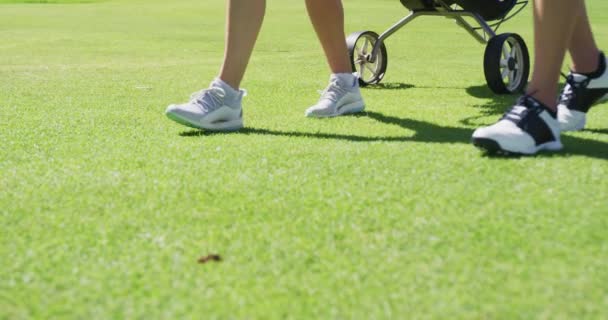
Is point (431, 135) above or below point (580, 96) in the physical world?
below

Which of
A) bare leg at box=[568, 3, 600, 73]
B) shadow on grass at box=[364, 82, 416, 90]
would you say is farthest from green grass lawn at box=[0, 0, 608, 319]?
shadow on grass at box=[364, 82, 416, 90]

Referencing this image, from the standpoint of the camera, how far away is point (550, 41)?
2.20 metres

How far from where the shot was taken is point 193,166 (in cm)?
206

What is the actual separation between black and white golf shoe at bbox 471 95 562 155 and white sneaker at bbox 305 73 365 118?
98cm

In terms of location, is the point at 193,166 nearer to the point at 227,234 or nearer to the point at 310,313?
the point at 227,234

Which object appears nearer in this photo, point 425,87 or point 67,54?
point 425,87

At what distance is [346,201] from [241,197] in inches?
10.0

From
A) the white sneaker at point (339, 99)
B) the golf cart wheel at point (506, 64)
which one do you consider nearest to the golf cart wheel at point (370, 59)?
the golf cart wheel at point (506, 64)

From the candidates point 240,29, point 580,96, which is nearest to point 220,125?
point 240,29

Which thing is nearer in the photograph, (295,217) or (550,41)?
(295,217)

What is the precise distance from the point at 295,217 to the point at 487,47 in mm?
2414

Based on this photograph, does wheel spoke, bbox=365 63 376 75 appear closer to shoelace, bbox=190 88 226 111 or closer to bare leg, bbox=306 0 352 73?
bare leg, bbox=306 0 352 73

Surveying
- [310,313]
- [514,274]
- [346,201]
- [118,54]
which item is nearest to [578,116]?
[346,201]

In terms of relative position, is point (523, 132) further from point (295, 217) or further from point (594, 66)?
point (295, 217)
